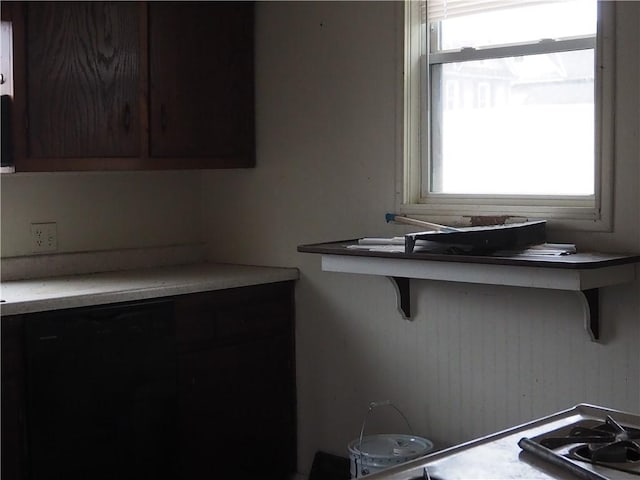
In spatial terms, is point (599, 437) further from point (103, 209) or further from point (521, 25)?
point (103, 209)

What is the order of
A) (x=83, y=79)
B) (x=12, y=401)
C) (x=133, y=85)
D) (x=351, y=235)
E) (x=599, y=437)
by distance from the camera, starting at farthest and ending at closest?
(x=351, y=235) → (x=133, y=85) → (x=83, y=79) → (x=12, y=401) → (x=599, y=437)

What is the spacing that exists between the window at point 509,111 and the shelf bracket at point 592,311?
233mm

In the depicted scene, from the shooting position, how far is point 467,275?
2.93 metres

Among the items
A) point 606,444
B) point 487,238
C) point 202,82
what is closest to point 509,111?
point 487,238

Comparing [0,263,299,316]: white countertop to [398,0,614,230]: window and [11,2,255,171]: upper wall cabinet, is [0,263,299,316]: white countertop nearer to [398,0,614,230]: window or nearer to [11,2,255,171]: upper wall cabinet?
[11,2,255,171]: upper wall cabinet

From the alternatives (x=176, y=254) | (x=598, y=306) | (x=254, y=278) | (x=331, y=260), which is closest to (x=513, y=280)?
(x=598, y=306)

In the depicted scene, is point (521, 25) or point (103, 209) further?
point (103, 209)

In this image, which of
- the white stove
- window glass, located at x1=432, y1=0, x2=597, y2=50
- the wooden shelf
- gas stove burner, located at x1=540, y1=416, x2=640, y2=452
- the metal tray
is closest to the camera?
the white stove

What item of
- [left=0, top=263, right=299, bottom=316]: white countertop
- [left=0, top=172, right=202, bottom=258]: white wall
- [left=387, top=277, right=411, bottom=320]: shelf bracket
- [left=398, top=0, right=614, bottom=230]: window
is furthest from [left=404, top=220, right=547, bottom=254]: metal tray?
[left=0, top=172, right=202, bottom=258]: white wall

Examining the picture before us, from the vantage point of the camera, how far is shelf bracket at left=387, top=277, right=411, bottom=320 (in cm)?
346

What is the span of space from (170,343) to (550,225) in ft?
4.72

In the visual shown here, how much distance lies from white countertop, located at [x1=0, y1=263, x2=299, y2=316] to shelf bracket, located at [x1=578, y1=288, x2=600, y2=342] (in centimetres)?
132

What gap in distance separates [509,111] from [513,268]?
74cm

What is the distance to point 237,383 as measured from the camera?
11.9ft
